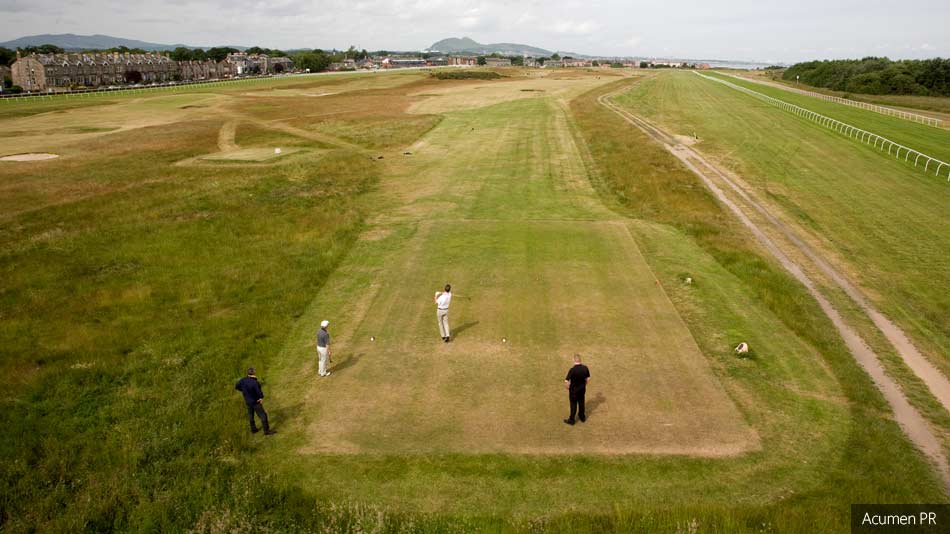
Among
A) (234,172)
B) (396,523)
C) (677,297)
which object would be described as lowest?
(396,523)

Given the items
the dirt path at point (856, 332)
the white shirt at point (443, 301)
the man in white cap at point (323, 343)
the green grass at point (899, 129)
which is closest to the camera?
the dirt path at point (856, 332)

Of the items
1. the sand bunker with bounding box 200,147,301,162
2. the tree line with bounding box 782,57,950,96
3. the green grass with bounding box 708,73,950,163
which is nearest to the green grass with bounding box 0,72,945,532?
the sand bunker with bounding box 200,147,301,162

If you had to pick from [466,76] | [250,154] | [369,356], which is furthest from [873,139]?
[466,76]

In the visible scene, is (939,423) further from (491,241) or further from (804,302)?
(491,241)

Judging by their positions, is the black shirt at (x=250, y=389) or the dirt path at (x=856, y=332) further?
the dirt path at (x=856, y=332)

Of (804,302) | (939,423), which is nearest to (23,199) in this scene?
(804,302)

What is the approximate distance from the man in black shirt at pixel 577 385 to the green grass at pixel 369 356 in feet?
3.62

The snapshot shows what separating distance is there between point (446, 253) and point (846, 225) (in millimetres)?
23157

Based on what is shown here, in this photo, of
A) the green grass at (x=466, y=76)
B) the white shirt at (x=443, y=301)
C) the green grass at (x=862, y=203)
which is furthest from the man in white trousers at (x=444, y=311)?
the green grass at (x=466, y=76)

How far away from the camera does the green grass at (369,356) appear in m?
11.7

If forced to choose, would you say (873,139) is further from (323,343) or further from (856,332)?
(323,343)

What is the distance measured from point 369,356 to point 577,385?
7.17 metres

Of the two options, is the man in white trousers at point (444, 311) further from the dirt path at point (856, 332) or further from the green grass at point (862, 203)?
the green grass at point (862, 203)

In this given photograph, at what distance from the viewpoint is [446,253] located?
88.5ft
